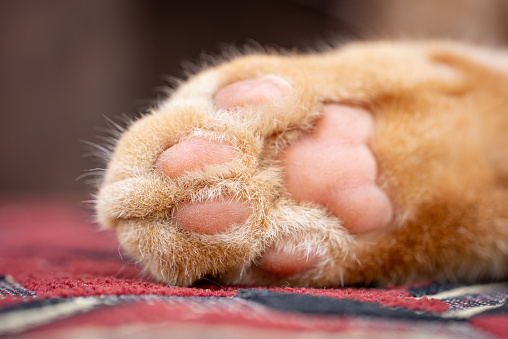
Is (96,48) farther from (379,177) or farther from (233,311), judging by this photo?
(233,311)

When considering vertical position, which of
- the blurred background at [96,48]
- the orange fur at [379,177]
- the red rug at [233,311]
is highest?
the blurred background at [96,48]

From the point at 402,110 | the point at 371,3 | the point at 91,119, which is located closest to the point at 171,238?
the point at 402,110

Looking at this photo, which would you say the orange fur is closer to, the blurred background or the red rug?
the red rug

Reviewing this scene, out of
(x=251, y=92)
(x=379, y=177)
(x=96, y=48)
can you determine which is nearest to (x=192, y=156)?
(x=251, y=92)

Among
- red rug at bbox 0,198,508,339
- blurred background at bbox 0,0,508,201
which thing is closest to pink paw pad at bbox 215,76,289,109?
red rug at bbox 0,198,508,339

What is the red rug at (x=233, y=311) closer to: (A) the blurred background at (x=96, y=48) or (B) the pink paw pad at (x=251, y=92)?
(B) the pink paw pad at (x=251, y=92)

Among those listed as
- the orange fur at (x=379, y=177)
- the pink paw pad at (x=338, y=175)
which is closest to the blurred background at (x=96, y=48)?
the orange fur at (x=379, y=177)
